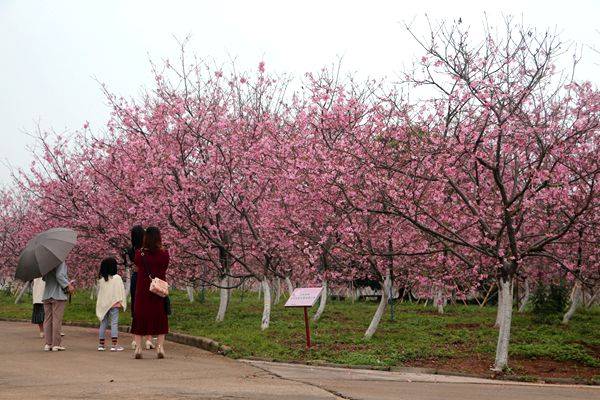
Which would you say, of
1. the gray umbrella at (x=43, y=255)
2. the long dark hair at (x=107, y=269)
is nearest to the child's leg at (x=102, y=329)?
the long dark hair at (x=107, y=269)

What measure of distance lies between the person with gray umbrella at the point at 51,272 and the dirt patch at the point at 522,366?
6.07 metres

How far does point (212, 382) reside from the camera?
28.4 ft

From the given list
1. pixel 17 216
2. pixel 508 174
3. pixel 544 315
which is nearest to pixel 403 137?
pixel 508 174

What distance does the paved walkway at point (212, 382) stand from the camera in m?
7.73

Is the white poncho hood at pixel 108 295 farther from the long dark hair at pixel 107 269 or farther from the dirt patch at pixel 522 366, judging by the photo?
the dirt patch at pixel 522 366

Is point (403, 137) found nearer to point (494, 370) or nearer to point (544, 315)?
point (494, 370)

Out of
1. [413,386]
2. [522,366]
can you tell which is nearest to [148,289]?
[413,386]

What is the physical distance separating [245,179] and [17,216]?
29.3 m

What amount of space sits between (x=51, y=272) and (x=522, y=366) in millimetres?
8225

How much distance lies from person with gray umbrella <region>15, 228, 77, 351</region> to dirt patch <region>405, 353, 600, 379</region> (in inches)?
239

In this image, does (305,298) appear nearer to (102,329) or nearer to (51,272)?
(102,329)

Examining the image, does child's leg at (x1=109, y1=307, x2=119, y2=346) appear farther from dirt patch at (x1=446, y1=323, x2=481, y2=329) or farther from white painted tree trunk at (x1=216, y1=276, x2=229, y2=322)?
Answer: dirt patch at (x1=446, y1=323, x2=481, y2=329)

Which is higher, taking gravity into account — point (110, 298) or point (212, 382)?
point (110, 298)

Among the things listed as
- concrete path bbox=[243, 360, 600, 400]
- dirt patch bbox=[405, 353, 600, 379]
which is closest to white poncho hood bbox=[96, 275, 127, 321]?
concrete path bbox=[243, 360, 600, 400]
